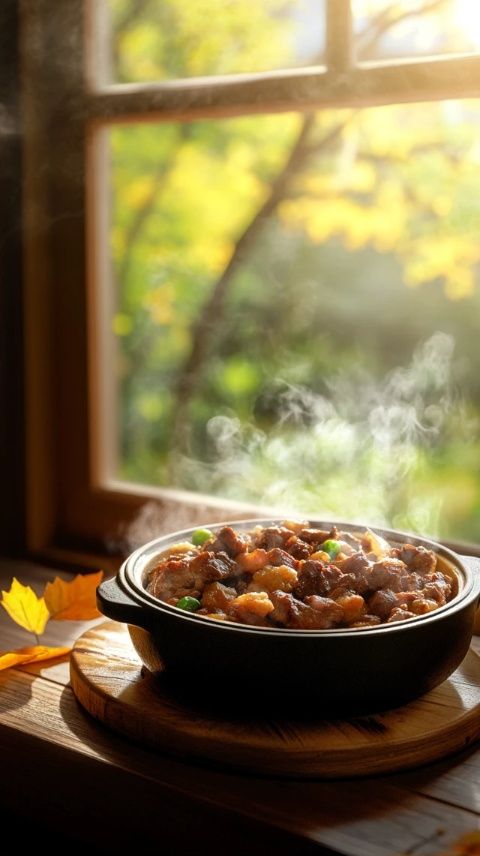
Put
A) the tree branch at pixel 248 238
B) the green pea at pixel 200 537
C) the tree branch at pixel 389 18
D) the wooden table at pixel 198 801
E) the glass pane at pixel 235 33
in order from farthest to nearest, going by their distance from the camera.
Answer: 1. the tree branch at pixel 248 238
2. the glass pane at pixel 235 33
3. the tree branch at pixel 389 18
4. the green pea at pixel 200 537
5. the wooden table at pixel 198 801

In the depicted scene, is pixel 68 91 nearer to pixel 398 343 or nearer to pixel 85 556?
pixel 85 556

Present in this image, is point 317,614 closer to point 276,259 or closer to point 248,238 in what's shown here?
point 248,238

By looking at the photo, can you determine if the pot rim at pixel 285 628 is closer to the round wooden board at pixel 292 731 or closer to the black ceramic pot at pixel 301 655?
the black ceramic pot at pixel 301 655

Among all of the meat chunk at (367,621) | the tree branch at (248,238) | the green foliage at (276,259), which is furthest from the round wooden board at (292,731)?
the tree branch at (248,238)

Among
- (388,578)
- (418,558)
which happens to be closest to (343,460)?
(418,558)

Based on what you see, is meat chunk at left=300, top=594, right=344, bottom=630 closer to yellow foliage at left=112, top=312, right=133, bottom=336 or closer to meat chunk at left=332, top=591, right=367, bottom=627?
meat chunk at left=332, top=591, right=367, bottom=627

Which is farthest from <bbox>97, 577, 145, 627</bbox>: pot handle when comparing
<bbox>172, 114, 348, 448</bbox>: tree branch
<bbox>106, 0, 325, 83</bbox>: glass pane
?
<bbox>172, 114, 348, 448</bbox>: tree branch

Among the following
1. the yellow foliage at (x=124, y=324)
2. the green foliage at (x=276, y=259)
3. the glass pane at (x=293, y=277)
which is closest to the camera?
the green foliage at (x=276, y=259)
